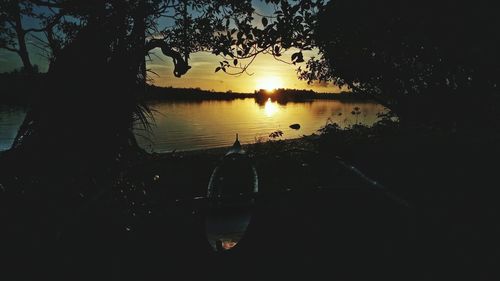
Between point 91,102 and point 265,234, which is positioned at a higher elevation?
point 91,102

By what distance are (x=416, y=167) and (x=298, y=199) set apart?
6.38m

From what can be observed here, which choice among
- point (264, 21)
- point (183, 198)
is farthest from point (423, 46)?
point (183, 198)

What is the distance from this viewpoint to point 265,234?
7.32m

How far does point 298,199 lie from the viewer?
8.74 meters

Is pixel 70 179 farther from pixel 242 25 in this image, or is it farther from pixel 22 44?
pixel 22 44

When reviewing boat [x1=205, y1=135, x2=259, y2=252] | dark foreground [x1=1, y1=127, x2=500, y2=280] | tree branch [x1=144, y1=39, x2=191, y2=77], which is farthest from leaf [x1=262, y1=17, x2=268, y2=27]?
boat [x1=205, y1=135, x2=259, y2=252]

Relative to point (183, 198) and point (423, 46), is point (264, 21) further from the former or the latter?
point (423, 46)

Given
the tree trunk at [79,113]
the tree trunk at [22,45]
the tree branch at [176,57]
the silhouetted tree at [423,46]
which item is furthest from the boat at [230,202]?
the tree trunk at [22,45]

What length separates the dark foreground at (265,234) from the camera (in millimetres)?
4355

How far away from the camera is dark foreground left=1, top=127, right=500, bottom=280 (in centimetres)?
436

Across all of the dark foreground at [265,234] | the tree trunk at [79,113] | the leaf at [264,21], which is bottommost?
the dark foreground at [265,234]

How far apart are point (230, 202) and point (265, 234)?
2.11m

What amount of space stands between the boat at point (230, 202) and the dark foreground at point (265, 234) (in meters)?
0.23

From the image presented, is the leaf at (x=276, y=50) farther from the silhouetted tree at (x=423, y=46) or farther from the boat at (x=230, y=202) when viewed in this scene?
the boat at (x=230, y=202)
